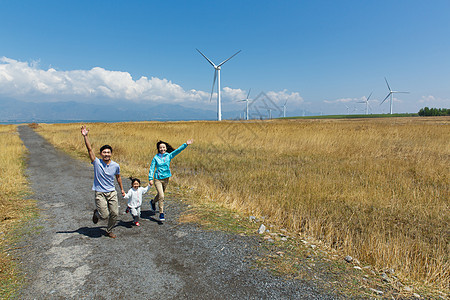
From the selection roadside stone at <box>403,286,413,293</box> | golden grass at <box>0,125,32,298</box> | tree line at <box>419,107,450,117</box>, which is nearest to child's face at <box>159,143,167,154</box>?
golden grass at <box>0,125,32,298</box>

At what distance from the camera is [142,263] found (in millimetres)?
4172

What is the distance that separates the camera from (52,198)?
310 inches

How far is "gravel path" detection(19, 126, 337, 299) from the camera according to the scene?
3.48 metres

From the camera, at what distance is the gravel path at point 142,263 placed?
348cm

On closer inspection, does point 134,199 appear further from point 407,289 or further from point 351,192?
point 351,192

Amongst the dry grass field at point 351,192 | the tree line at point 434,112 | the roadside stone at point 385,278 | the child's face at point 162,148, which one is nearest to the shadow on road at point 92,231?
the child's face at point 162,148

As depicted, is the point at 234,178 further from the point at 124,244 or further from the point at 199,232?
the point at 124,244

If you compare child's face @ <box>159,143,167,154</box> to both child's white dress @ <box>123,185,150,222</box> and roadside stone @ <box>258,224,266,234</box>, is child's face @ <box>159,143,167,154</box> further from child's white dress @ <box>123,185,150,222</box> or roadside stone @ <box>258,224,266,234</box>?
roadside stone @ <box>258,224,266,234</box>

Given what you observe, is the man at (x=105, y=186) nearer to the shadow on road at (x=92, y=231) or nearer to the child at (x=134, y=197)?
the shadow on road at (x=92, y=231)

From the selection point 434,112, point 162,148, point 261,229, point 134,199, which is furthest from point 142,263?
point 434,112

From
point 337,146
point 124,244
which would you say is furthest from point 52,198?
point 337,146

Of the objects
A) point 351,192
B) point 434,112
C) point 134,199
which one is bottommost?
point 351,192

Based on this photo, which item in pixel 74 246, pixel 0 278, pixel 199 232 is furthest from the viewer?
pixel 199 232

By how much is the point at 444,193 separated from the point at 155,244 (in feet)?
29.4
